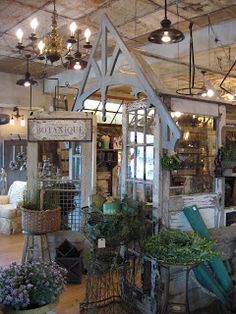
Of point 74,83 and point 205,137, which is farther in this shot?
point 74,83

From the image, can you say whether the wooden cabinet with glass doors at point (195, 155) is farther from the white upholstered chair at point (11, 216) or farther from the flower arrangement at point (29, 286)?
the white upholstered chair at point (11, 216)

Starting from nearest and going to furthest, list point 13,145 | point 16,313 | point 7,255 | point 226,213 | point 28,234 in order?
point 16,313 < point 226,213 < point 28,234 < point 7,255 < point 13,145

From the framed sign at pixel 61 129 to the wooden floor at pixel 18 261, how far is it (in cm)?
167

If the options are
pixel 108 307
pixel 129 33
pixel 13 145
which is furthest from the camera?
pixel 13 145

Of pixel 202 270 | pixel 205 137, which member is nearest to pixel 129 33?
pixel 205 137

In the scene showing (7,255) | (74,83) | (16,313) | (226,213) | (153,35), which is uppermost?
(74,83)

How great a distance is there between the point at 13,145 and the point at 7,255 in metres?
4.18

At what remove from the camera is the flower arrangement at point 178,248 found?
8.45 ft

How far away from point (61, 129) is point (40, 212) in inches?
38.4

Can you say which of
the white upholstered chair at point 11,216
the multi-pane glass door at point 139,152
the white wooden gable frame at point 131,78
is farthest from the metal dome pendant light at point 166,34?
the white upholstered chair at point 11,216

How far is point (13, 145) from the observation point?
8.98 metres

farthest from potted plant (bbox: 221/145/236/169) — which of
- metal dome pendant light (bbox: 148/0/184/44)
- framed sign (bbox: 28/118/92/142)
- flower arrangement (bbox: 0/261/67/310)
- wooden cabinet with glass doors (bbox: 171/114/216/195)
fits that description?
flower arrangement (bbox: 0/261/67/310)

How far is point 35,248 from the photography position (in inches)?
161

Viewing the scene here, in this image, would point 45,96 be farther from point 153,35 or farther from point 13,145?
point 153,35
